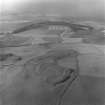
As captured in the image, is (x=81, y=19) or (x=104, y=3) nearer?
(x=81, y=19)

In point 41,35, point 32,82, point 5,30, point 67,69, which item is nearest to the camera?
point 32,82

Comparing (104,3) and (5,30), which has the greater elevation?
(104,3)

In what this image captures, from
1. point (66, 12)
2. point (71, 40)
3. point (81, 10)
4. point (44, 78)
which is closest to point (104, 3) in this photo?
point (81, 10)


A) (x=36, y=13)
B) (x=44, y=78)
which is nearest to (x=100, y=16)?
(x=36, y=13)

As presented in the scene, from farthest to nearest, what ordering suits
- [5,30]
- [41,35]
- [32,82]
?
[5,30], [41,35], [32,82]

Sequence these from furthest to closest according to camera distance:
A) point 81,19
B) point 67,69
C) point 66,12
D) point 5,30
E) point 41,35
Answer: point 66,12
point 81,19
point 5,30
point 41,35
point 67,69

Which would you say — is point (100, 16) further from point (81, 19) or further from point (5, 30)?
point (5, 30)

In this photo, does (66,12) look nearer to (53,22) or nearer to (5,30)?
(53,22)

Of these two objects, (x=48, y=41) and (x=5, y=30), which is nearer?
(x=48, y=41)

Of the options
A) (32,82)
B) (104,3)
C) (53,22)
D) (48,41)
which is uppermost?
(104,3)
